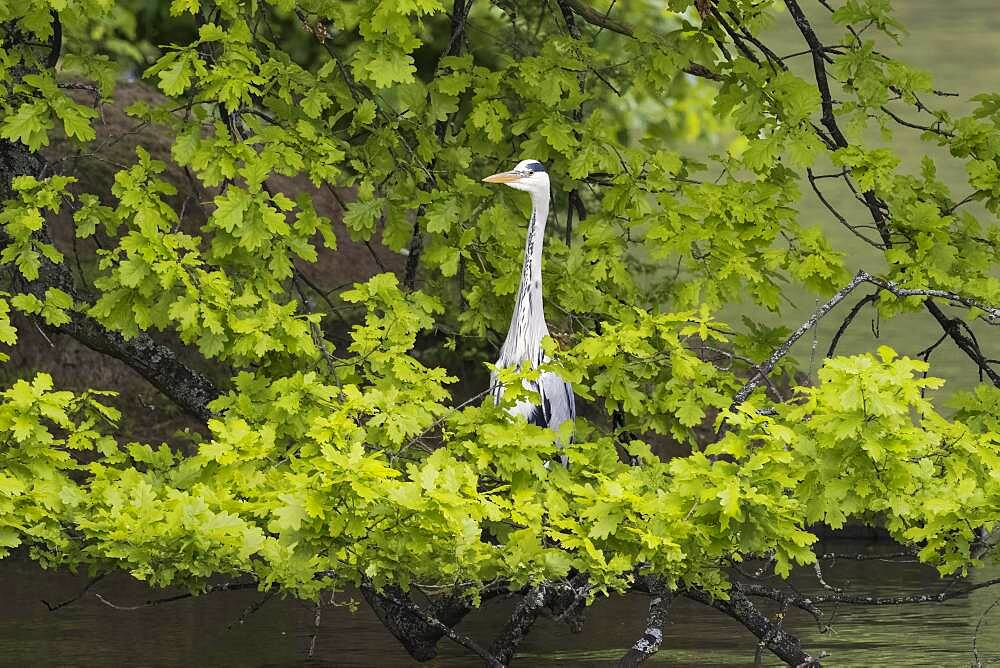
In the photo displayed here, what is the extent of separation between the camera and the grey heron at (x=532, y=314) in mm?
7469

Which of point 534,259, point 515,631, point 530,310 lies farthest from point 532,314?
point 515,631

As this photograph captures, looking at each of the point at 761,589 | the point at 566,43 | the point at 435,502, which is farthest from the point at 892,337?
the point at 435,502

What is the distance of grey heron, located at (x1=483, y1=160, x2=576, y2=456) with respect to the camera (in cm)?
747

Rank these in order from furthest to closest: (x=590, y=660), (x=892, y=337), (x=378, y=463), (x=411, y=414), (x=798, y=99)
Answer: (x=892, y=337), (x=590, y=660), (x=798, y=99), (x=411, y=414), (x=378, y=463)

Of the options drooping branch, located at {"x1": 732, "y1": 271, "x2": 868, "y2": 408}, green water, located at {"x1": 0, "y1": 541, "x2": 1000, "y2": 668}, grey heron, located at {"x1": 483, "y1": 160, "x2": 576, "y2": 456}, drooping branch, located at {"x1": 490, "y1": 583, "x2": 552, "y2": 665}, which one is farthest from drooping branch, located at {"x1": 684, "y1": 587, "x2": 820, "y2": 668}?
grey heron, located at {"x1": 483, "y1": 160, "x2": 576, "y2": 456}

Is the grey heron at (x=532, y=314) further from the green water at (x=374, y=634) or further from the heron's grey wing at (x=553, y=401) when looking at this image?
the green water at (x=374, y=634)

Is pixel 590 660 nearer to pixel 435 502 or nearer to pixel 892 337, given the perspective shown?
pixel 435 502

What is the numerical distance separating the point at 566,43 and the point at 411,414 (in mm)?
2759

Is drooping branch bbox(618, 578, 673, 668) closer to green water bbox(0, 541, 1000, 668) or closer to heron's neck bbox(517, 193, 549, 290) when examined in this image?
green water bbox(0, 541, 1000, 668)

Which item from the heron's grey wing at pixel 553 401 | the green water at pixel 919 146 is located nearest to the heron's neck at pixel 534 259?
the heron's grey wing at pixel 553 401

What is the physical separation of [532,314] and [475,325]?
0.66m

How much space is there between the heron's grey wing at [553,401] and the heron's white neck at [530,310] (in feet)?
0.67

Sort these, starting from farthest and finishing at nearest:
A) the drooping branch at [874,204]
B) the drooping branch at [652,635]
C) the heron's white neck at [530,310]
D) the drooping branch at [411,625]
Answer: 1. the drooping branch at [874,204]
2. the heron's white neck at [530,310]
3. the drooping branch at [411,625]
4. the drooping branch at [652,635]

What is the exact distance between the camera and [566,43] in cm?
796
